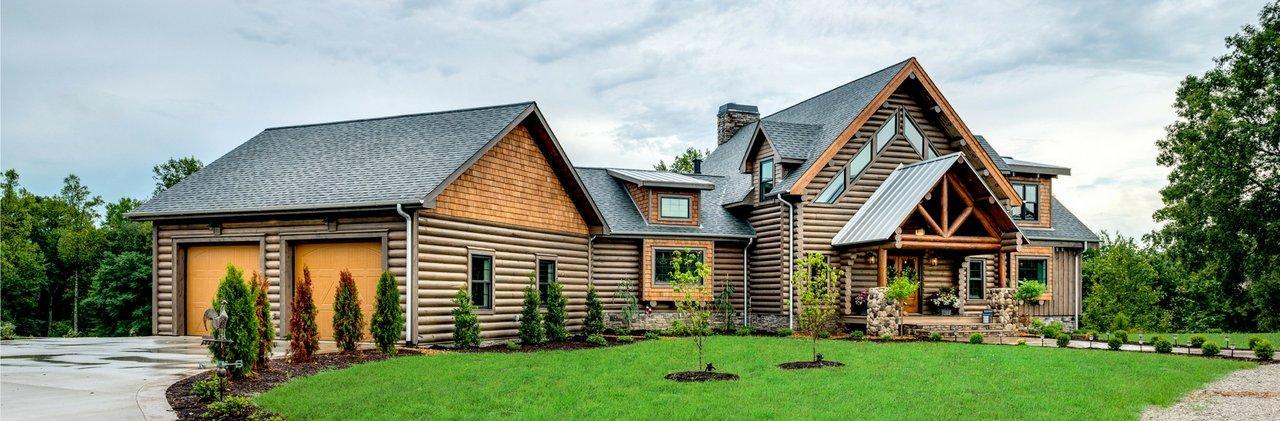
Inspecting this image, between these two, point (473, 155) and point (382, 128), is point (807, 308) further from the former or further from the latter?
point (382, 128)

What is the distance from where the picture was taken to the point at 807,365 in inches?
642

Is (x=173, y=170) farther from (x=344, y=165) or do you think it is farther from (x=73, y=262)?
(x=344, y=165)

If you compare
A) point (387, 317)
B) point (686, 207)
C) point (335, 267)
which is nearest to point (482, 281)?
point (335, 267)

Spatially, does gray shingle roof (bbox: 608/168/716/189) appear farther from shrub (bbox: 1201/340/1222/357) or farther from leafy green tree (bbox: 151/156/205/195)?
leafy green tree (bbox: 151/156/205/195)

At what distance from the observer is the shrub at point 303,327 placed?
51.9ft

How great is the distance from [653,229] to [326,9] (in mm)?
10795

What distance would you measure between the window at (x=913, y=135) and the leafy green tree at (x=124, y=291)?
2864cm

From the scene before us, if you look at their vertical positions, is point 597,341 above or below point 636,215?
below

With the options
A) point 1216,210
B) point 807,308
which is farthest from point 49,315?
point 1216,210

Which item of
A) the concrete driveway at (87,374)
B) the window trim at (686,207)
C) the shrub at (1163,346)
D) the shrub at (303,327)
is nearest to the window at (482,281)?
the concrete driveway at (87,374)

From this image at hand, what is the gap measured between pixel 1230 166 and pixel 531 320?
2278 centimetres

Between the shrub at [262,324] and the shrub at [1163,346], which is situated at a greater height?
the shrub at [262,324]

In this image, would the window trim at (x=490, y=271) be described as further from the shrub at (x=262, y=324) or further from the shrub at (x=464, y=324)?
the shrub at (x=262, y=324)

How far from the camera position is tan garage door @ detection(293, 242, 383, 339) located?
67.3 ft
